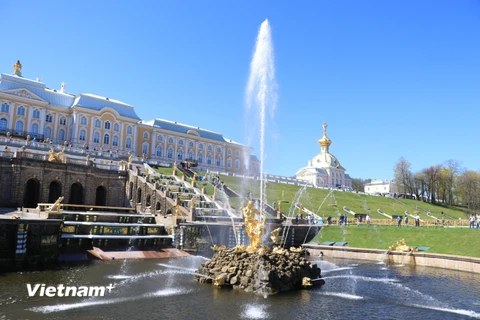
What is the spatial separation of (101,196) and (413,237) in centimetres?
3093

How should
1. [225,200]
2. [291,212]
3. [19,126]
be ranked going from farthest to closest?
[19,126], [291,212], [225,200]

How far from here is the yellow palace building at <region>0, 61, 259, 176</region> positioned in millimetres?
55344

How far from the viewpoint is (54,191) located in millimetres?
37250

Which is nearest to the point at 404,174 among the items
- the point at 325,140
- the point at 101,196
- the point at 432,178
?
the point at 432,178

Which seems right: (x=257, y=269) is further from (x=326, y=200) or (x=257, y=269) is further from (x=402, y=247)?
(x=326, y=200)

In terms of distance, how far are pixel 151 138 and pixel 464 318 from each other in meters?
64.2

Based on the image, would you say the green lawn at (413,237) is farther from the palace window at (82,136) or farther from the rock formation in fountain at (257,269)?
the palace window at (82,136)

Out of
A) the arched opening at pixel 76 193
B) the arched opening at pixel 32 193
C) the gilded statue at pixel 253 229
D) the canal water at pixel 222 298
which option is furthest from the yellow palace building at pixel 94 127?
the canal water at pixel 222 298

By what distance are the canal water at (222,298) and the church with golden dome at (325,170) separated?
82.2 meters

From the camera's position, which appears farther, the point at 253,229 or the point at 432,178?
the point at 432,178

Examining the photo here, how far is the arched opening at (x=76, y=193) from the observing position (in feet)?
126

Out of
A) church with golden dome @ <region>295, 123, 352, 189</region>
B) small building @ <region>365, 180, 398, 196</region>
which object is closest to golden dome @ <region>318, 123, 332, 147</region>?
church with golden dome @ <region>295, 123, 352, 189</region>

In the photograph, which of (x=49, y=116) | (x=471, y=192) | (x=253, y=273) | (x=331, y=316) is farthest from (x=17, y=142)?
(x=471, y=192)

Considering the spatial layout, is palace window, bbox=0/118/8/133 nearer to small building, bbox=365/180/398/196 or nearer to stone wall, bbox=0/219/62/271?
stone wall, bbox=0/219/62/271
